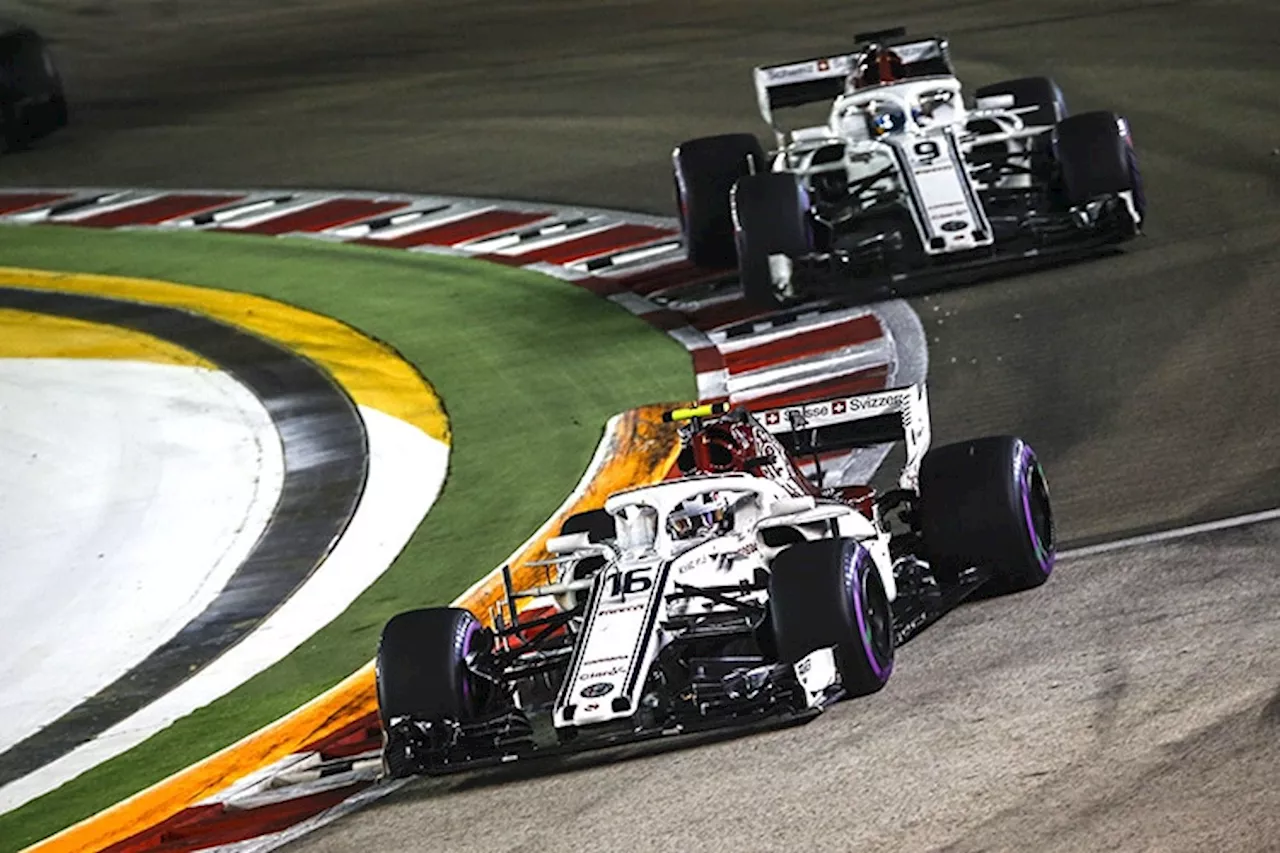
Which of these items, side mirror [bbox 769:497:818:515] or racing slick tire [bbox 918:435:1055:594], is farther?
racing slick tire [bbox 918:435:1055:594]

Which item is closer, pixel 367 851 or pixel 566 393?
pixel 367 851

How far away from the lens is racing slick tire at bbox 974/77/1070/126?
18031mm

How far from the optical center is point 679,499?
10.6m

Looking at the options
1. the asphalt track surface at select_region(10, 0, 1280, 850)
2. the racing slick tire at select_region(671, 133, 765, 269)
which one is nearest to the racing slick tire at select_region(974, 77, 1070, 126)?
the asphalt track surface at select_region(10, 0, 1280, 850)

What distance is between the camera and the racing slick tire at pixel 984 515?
11.0 m

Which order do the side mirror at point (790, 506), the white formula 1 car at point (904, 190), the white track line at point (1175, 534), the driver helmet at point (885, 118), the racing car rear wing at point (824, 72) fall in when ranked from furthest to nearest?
the racing car rear wing at point (824, 72) → the driver helmet at point (885, 118) → the white formula 1 car at point (904, 190) → the white track line at point (1175, 534) → the side mirror at point (790, 506)

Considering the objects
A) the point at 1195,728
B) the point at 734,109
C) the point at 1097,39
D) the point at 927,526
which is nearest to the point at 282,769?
the point at 927,526

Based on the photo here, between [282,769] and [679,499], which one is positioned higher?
[679,499]

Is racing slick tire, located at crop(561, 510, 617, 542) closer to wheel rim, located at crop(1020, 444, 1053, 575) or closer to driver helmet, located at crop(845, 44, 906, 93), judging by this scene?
wheel rim, located at crop(1020, 444, 1053, 575)

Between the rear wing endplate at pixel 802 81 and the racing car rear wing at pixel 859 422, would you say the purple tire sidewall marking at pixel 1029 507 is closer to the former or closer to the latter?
the racing car rear wing at pixel 859 422

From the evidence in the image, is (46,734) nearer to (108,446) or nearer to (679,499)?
(679,499)

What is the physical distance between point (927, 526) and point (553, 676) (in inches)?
72.9

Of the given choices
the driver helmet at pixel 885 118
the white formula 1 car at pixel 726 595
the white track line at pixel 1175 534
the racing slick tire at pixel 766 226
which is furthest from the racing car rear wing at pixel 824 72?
the white track line at pixel 1175 534

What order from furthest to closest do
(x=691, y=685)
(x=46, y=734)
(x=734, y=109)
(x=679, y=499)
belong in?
(x=734, y=109) → (x=46, y=734) → (x=679, y=499) → (x=691, y=685)
